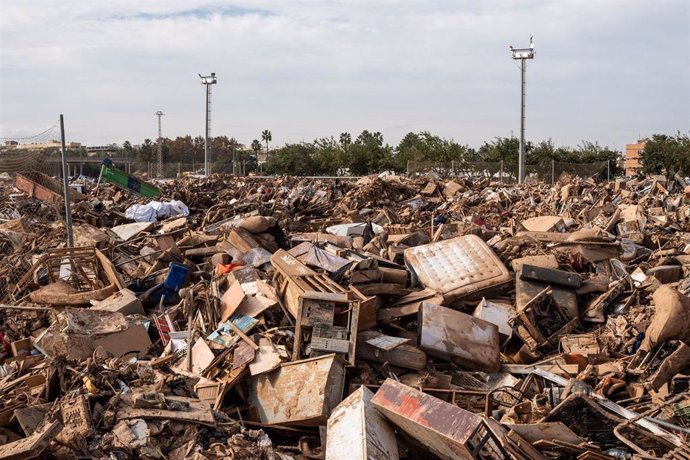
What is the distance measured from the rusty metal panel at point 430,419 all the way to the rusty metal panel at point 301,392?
25.2 inches

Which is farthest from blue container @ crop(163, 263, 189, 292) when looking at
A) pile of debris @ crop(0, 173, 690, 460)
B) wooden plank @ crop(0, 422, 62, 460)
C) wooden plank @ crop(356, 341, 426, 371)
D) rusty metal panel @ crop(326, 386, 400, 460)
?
wooden plank @ crop(0, 422, 62, 460)

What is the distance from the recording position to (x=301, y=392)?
5.32 meters

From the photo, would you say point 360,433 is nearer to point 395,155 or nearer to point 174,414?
point 174,414

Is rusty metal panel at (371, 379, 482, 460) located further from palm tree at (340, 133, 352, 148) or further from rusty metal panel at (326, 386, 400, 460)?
palm tree at (340, 133, 352, 148)

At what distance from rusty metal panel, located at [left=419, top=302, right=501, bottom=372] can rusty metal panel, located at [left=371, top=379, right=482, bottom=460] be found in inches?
65.7

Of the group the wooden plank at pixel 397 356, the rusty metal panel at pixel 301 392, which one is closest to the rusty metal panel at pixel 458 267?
the wooden plank at pixel 397 356

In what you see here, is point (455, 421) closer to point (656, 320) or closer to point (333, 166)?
point (656, 320)

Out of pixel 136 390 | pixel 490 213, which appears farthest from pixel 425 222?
pixel 136 390

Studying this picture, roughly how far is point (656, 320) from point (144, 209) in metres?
10.2

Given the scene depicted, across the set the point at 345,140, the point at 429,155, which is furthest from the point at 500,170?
the point at 345,140

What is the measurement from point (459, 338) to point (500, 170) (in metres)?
23.0

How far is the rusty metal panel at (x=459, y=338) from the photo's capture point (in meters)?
6.34

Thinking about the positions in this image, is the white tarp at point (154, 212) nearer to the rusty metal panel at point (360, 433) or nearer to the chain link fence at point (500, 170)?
the rusty metal panel at point (360, 433)

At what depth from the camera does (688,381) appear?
18.2 feet
